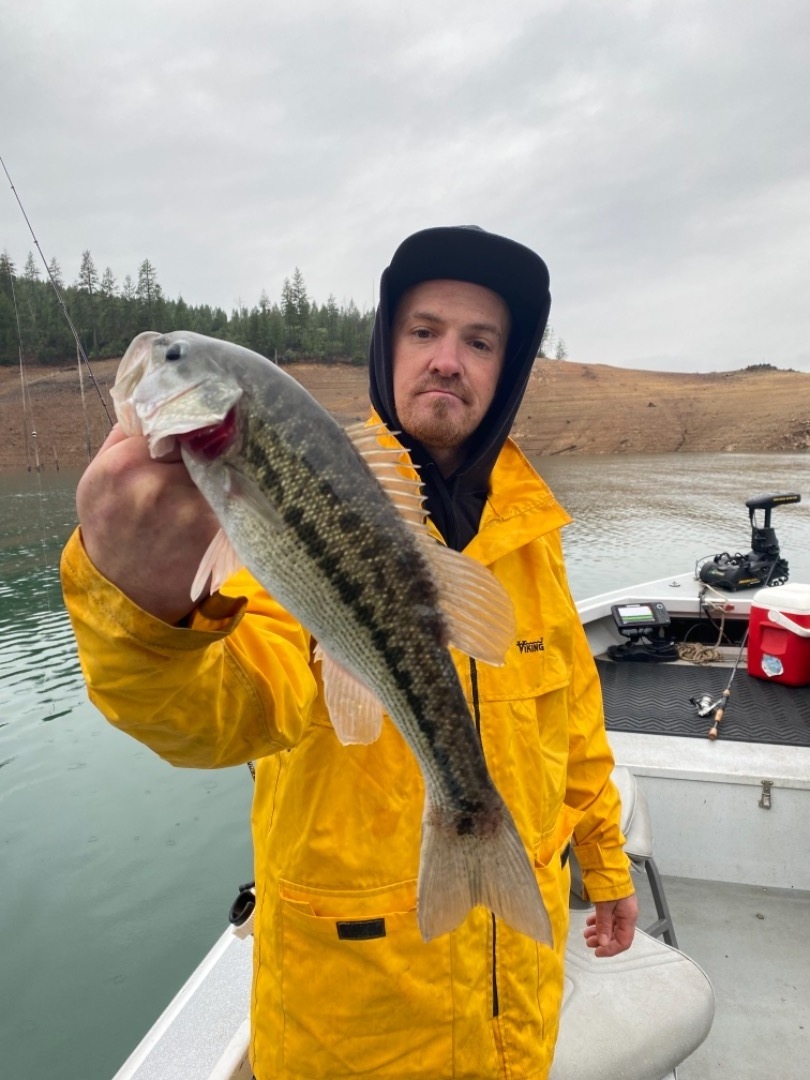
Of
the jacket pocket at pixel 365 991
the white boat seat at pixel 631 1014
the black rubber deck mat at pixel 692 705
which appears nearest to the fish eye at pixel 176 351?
the jacket pocket at pixel 365 991

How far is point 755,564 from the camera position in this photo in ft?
24.8

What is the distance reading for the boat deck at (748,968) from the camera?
370 cm

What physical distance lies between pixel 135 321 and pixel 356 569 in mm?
62714

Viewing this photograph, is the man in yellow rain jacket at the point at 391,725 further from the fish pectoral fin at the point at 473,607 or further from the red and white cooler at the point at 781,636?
the red and white cooler at the point at 781,636

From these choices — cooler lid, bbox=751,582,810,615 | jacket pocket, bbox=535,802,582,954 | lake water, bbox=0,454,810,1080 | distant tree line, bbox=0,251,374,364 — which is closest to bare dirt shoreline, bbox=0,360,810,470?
distant tree line, bbox=0,251,374,364

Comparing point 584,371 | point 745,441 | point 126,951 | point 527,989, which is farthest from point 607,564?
point 584,371

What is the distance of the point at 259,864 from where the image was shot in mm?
2244

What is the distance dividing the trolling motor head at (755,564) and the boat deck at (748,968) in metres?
3.35

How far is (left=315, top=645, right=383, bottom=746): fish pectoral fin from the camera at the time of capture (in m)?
1.64

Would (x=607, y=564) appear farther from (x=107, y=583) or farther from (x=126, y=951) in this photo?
(x=107, y=583)

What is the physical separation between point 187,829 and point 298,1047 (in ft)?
19.8

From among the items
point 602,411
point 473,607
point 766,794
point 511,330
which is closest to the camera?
point 473,607

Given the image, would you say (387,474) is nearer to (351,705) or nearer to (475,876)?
(351,705)

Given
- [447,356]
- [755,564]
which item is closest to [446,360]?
[447,356]
